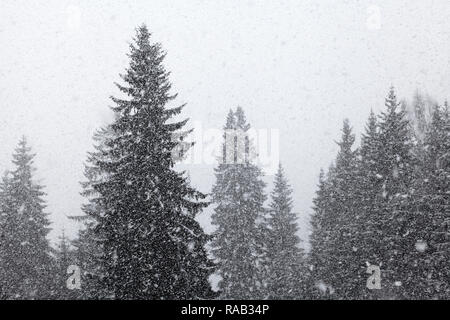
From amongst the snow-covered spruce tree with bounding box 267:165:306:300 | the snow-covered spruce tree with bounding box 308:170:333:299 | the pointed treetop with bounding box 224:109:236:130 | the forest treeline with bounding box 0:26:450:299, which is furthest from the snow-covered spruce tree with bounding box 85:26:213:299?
the pointed treetop with bounding box 224:109:236:130

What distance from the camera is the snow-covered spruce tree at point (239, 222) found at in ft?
94.7

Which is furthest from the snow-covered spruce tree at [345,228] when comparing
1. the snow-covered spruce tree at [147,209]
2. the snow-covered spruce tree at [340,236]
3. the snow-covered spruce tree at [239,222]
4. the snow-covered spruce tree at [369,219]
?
the snow-covered spruce tree at [147,209]

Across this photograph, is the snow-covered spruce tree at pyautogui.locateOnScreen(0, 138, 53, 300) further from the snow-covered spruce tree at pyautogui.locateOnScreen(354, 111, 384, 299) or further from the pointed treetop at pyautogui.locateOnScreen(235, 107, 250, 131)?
the snow-covered spruce tree at pyautogui.locateOnScreen(354, 111, 384, 299)

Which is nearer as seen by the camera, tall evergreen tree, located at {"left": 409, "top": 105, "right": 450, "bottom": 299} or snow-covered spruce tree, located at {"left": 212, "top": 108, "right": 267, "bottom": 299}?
tall evergreen tree, located at {"left": 409, "top": 105, "right": 450, "bottom": 299}

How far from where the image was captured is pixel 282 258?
3241 cm

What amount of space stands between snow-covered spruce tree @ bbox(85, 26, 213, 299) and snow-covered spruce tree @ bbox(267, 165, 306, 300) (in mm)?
14203

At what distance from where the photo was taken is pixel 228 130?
3225 centimetres

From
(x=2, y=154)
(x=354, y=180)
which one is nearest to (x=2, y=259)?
(x=354, y=180)

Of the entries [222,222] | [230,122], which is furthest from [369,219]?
[230,122]

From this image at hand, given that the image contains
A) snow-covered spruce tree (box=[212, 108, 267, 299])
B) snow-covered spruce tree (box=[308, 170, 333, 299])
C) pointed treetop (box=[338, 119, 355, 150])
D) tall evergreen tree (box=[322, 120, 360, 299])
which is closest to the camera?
tall evergreen tree (box=[322, 120, 360, 299])

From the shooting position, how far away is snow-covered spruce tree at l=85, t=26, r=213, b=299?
15.8 m

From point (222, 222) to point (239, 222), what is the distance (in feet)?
4.32

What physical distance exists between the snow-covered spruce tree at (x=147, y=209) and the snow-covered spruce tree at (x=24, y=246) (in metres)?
12.6

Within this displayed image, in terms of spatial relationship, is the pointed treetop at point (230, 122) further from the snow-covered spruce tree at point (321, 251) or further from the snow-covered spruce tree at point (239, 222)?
the snow-covered spruce tree at point (321, 251)
